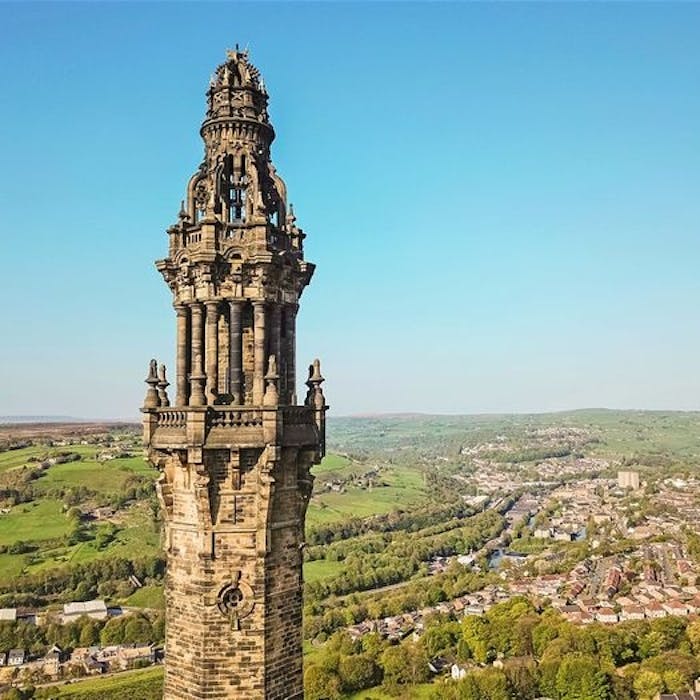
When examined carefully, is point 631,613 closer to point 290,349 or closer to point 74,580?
point 74,580

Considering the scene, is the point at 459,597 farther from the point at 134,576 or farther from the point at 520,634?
the point at 134,576

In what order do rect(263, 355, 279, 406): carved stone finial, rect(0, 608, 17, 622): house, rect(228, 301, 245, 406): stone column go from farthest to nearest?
1. rect(0, 608, 17, 622): house
2. rect(228, 301, 245, 406): stone column
3. rect(263, 355, 279, 406): carved stone finial

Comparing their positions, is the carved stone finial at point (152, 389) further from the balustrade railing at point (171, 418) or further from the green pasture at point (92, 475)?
the green pasture at point (92, 475)

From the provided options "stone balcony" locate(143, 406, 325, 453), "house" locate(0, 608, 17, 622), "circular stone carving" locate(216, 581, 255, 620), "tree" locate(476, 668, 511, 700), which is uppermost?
"stone balcony" locate(143, 406, 325, 453)

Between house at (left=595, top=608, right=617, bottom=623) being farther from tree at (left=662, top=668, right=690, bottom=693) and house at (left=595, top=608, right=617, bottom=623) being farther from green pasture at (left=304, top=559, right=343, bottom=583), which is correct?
green pasture at (left=304, top=559, right=343, bottom=583)

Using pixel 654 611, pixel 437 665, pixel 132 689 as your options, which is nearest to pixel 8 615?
pixel 132 689

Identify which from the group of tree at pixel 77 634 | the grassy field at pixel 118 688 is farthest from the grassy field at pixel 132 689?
the group of tree at pixel 77 634

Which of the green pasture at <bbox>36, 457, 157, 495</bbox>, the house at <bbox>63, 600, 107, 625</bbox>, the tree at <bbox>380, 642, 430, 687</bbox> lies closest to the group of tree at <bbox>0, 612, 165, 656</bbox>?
the house at <bbox>63, 600, 107, 625</bbox>
